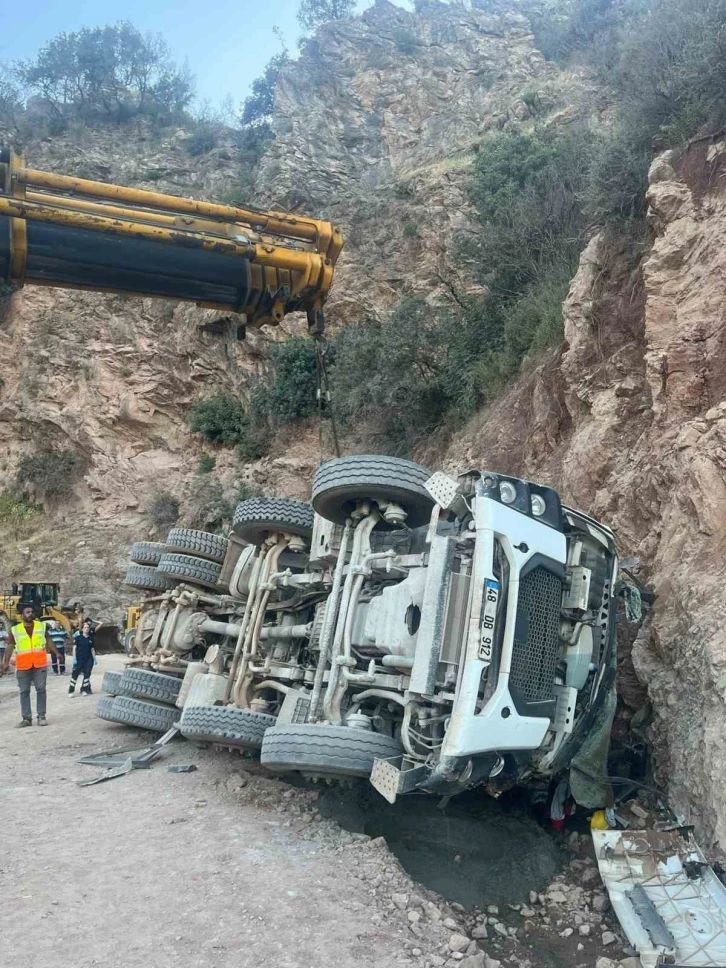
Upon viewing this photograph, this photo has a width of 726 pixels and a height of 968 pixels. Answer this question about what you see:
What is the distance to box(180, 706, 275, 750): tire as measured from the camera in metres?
5.85

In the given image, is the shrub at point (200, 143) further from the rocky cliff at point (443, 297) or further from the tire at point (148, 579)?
the tire at point (148, 579)

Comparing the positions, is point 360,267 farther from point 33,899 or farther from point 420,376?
point 33,899

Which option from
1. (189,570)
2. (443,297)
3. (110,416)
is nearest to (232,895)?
(189,570)

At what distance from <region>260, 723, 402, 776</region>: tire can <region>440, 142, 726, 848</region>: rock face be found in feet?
5.93

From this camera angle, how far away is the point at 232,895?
4.14 m

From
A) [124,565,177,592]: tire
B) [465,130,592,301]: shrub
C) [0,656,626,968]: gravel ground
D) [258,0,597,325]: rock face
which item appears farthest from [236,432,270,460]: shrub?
[0,656,626,968]: gravel ground

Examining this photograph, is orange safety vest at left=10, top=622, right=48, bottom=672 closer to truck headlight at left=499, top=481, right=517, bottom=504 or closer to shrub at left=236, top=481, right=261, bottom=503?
truck headlight at left=499, top=481, right=517, bottom=504

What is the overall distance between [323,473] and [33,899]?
304cm

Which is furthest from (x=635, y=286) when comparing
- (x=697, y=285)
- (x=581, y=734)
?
(x=581, y=734)

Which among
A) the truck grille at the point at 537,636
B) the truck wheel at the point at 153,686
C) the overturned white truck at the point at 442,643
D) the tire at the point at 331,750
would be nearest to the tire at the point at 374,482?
the overturned white truck at the point at 442,643

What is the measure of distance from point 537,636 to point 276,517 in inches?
112

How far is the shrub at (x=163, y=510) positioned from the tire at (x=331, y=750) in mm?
14550

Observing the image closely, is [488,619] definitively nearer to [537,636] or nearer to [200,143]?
[537,636]

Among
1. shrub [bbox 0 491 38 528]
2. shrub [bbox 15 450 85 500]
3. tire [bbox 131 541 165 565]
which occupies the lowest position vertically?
tire [bbox 131 541 165 565]
